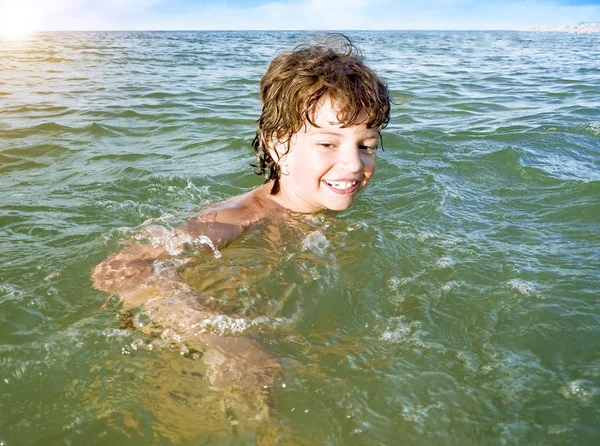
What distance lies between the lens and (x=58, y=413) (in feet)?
6.02

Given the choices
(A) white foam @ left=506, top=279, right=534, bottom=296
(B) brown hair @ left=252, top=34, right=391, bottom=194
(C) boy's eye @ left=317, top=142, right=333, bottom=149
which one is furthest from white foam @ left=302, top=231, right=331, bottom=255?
(A) white foam @ left=506, top=279, right=534, bottom=296

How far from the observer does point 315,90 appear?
9.73 feet

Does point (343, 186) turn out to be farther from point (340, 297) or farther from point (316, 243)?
point (340, 297)

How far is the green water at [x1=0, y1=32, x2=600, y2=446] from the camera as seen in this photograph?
1832 millimetres

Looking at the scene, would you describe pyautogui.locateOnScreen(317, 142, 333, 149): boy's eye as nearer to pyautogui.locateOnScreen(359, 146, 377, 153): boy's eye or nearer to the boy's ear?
pyautogui.locateOnScreen(359, 146, 377, 153): boy's eye

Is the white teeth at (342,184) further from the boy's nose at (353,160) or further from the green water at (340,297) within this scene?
the green water at (340,297)

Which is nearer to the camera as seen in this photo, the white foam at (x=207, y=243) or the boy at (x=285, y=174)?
the boy at (x=285, y=174)

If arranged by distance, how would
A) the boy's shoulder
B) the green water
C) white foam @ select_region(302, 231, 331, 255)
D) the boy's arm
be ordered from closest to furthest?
1. the green water
2. the boy's arm
3. the boy's shoulder
4. white foam @ select_region(302, 231, 331, 255)

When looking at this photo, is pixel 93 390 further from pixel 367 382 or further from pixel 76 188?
pixel 76 188

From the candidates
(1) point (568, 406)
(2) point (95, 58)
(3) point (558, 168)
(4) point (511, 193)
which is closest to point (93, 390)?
(1) point (568, 406)

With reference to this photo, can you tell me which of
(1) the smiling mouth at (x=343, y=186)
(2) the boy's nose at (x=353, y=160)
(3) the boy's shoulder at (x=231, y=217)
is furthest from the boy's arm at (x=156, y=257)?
(2) the boy's nose at (x=353, y=160)

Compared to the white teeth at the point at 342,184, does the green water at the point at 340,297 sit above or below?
below

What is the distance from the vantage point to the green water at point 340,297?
1832 mm

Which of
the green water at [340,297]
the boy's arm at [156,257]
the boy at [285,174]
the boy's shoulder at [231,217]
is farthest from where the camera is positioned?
the boy's shoulder at [231,217]
